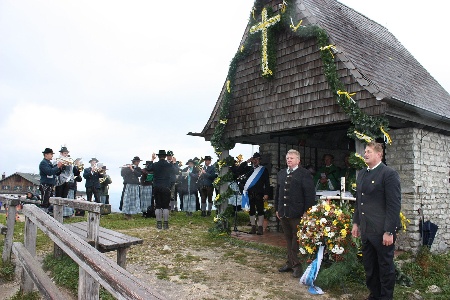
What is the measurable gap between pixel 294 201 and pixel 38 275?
398cm

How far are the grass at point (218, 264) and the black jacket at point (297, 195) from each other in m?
1.14

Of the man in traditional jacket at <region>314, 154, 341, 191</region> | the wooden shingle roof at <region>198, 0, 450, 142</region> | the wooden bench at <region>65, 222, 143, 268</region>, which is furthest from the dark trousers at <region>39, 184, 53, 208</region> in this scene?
the man in traditional jacket at <region>314, 154, 341, 191</region>

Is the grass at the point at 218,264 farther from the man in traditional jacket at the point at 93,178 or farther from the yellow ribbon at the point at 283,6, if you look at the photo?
the yellow ribbon at the point at 283,6

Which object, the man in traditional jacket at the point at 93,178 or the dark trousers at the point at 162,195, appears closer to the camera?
the dark trousers at the point at 162,195

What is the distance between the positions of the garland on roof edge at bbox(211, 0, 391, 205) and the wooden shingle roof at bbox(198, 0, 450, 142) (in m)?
0.14

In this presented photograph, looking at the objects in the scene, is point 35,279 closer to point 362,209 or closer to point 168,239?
point 362,209

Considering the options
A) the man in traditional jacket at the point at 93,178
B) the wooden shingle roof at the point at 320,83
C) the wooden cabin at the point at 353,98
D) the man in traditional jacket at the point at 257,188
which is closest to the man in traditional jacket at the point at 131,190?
the man in traditional jacket at the point at 93,178

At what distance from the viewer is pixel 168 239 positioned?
29.2 feet

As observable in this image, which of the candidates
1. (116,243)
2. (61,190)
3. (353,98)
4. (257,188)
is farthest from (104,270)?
(61,190)

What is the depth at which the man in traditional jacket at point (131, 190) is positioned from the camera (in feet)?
42.2

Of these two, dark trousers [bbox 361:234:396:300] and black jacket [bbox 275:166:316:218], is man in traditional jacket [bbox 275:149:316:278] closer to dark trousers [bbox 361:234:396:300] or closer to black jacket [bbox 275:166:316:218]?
black jacket [bbox 275:166:316:218]

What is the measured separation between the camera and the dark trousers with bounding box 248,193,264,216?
9523 mm

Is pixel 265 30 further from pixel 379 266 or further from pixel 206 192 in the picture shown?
pixel 206 192

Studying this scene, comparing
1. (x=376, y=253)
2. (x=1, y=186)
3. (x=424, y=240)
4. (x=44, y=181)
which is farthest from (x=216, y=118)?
(x=1, y=186)
